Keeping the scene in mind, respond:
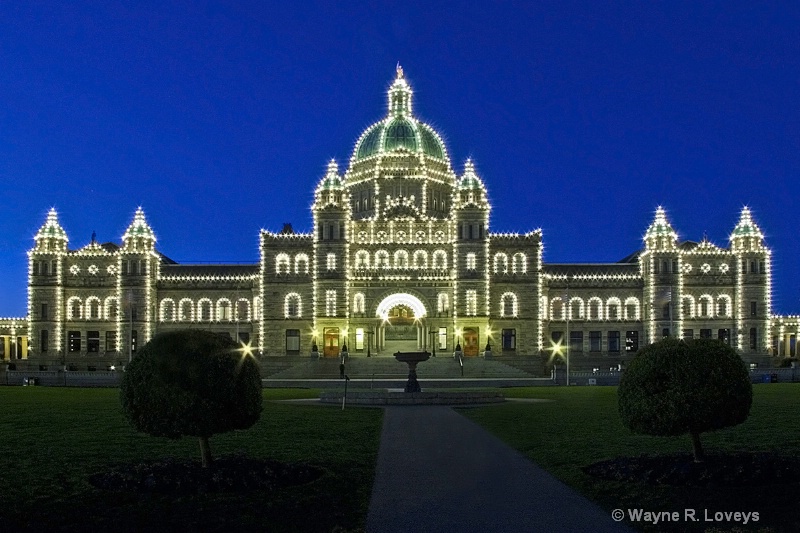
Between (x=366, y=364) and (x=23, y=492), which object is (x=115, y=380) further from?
(x=23, y=492)

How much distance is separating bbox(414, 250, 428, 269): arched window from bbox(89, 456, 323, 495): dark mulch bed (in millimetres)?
78479

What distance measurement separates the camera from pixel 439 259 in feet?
332

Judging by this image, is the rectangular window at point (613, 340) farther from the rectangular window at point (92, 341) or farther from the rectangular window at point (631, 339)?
the rectangular window at point (92, 341)

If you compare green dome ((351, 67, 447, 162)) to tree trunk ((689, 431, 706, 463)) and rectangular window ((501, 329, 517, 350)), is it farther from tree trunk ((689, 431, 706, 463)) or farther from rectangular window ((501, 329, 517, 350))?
tree trunk ((689, 431, 706, 463))

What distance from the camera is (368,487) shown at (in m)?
21.6

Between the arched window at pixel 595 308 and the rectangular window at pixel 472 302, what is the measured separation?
57.1 ft

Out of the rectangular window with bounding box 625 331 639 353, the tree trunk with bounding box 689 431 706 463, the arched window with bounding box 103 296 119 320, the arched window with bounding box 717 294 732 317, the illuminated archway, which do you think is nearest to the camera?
the tree trunk with bounding box 689 431 706 463

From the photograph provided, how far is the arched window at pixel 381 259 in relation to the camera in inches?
3986

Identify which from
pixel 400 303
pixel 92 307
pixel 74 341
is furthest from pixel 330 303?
pixel 74 341

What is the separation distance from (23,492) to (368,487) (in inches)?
296

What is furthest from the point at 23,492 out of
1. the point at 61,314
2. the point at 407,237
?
the point at 61,314

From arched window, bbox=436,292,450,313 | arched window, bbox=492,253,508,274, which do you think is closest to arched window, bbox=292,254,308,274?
arched window, bbox=436,292,450,313

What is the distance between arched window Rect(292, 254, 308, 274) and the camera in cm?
10281

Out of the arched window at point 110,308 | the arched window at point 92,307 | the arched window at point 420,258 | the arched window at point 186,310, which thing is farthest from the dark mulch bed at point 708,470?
the arched window at point 92,307
